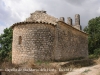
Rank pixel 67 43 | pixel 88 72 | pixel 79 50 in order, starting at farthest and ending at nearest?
pixel 79 50 → pixel 67 43 → pixel 88 72

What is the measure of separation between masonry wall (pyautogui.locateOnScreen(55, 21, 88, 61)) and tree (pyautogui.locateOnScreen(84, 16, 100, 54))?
1093 cm

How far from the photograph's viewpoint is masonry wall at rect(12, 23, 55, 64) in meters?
14.1

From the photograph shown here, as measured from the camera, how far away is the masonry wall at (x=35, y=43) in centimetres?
1408

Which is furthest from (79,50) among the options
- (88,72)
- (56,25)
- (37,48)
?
(88,72)

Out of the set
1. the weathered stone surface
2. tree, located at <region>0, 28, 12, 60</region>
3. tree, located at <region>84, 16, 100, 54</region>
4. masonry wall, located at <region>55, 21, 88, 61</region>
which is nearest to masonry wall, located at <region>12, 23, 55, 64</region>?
the weathered stone surface

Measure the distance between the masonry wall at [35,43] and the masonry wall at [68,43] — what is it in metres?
0.84

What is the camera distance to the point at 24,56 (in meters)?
14.2

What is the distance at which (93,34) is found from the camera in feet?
102

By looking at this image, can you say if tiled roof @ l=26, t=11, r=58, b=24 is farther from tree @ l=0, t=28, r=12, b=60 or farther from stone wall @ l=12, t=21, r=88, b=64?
tree @ l=0, t=28, r=12, b=60

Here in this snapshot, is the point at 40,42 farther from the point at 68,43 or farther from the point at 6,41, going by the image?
the point at 6,41

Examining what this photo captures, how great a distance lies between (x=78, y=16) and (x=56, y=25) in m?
8.02

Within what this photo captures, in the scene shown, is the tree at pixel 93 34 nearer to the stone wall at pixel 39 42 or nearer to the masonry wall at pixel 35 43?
the stone wall at pixel 39 42

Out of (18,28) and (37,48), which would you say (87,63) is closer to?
(37,48)

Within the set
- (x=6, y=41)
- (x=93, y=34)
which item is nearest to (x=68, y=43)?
(x=6, y=41)
